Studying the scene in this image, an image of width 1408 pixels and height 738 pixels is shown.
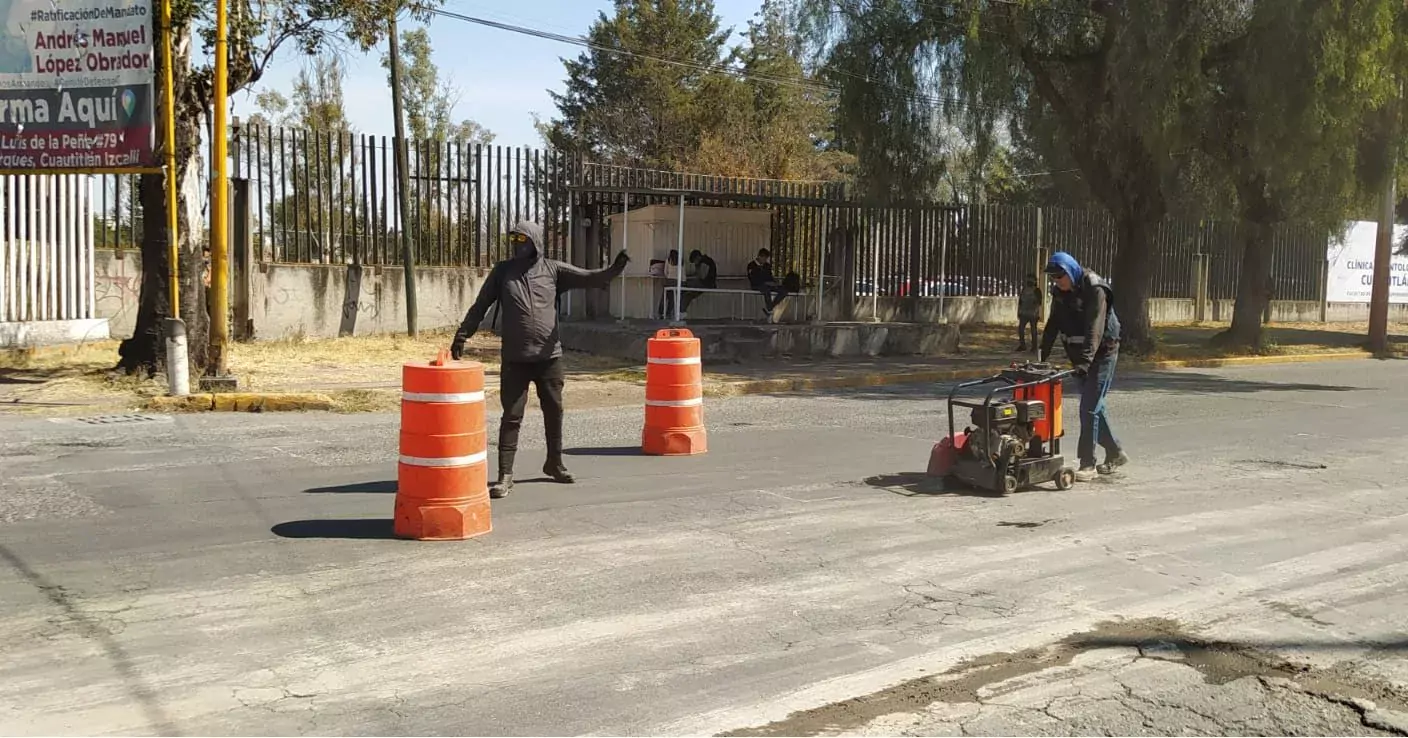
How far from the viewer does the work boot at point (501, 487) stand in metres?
8.12

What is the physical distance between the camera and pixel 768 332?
20.0 metres

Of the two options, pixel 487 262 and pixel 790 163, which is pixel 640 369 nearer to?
pixel 487 262

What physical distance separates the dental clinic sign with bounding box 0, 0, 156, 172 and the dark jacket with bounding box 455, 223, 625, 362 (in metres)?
7.58

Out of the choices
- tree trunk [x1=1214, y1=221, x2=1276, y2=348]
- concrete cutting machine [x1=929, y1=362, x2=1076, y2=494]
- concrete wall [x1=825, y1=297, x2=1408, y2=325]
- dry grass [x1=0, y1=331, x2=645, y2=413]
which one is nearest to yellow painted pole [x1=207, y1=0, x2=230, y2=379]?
dry grass [x1=0, y1=331, x2=645, y2=413]

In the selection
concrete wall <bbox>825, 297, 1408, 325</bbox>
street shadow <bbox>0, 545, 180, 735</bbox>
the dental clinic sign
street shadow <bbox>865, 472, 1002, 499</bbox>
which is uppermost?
the dental clinic sign

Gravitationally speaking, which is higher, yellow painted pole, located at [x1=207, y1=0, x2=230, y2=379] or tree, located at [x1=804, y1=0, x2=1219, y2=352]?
tree, located at [x1=804, y1=0, x2=1219, y2=352]

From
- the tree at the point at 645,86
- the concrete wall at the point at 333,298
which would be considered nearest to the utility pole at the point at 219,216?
the concrete wall at the point at 333,298

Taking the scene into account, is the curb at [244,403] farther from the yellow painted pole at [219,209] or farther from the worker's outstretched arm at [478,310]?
the worker's outstretched arm at [478,310]

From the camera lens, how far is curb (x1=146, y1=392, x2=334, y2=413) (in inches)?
505

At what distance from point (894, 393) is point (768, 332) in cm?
401

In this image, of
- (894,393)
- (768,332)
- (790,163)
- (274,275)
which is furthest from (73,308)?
(790,163)

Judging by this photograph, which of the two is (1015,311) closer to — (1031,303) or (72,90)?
(1031,303)

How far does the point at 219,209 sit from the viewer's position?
43.9 feet

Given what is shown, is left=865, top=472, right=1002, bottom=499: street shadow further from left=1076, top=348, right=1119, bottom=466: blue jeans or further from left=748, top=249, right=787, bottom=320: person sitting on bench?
left=748, top=249, right=787, bottom=320: person sitting on bench
